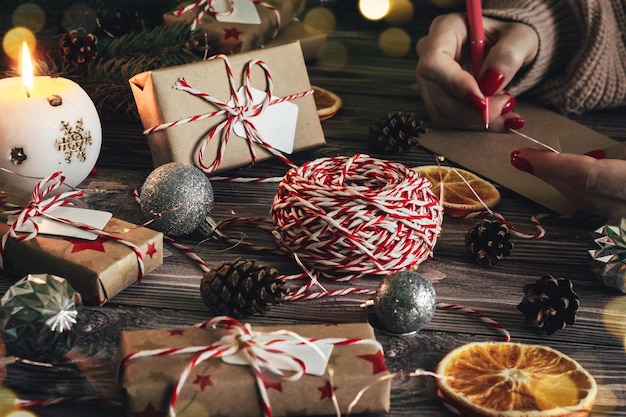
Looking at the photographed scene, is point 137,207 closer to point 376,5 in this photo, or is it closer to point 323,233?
point 323,233

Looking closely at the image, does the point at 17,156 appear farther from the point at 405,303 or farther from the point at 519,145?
the point at 519,145

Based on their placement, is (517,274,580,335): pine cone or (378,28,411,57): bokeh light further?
(378,28,411,57): bokeh light

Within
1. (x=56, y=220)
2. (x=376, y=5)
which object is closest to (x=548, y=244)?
(x=56, y=220)

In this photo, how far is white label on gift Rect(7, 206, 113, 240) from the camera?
3.54ft

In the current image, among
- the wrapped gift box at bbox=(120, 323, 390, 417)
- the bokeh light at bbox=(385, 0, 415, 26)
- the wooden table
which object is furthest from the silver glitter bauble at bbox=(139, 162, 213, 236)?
the bokeh light at bbox=(385, 0, 415, 26)

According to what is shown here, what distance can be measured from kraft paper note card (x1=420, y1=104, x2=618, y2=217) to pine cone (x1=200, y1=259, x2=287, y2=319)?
56cm

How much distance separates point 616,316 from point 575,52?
0.80 m

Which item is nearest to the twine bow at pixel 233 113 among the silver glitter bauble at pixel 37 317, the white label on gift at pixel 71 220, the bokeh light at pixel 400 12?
the white label on gift at pixel 71 220

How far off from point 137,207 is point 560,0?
1.00 m

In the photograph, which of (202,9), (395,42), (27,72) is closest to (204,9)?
(202,9)

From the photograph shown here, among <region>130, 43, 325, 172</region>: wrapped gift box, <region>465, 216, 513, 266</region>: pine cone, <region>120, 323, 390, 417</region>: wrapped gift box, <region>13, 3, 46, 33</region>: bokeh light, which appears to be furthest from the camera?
<region>13, 3, 46, 33</region>: bokeh light

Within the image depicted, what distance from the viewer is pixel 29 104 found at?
46.1 inches

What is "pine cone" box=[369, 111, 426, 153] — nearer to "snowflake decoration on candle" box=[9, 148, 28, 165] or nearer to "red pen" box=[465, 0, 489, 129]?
"red pen" box=[465, 0, 489, 129]

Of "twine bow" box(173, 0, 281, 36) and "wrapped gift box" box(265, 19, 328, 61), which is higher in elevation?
"twine bow" box(173, 0, 281, 36)
